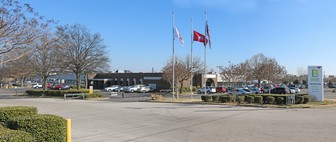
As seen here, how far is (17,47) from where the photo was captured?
42.2 feet

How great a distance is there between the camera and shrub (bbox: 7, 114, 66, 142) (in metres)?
7.58

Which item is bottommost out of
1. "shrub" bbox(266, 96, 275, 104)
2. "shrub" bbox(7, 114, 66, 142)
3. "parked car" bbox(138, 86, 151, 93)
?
"parked car" bbox(138, 86, 151, 93)

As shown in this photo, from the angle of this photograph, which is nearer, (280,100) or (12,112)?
(12,112)

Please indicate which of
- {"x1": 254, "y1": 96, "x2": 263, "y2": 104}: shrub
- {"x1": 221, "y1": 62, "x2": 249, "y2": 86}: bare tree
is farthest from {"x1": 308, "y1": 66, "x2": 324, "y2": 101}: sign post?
{"x1": 221, "y1": 62, "x2": 249, "y2": 86}: bare tree

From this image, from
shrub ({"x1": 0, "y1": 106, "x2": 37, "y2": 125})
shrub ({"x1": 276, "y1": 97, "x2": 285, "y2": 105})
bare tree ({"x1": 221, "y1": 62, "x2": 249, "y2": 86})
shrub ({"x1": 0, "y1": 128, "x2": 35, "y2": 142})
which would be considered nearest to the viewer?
shrub ({"x1": 0, "y1": 128, "x2": 35, "y2": 142})

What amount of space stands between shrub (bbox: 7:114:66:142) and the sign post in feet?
95.6

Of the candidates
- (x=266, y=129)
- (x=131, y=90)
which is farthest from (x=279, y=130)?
(x=131, y=90)

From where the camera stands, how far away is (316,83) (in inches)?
1257

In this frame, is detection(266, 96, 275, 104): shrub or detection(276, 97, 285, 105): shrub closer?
detection(276, 97, 285, 105): shrub

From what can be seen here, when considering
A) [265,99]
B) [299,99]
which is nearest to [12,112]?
[265,99]

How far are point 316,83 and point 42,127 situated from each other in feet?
97.4

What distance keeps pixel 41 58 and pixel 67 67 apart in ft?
13.9

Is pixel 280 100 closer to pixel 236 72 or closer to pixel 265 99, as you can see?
pixel 265 99

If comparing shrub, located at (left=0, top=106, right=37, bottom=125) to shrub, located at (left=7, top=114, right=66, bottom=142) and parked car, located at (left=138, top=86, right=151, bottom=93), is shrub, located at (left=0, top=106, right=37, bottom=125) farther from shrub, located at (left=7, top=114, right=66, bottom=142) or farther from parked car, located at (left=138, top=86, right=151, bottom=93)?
parked car, located at (left=138, top=86, right=151, bottom=93)
